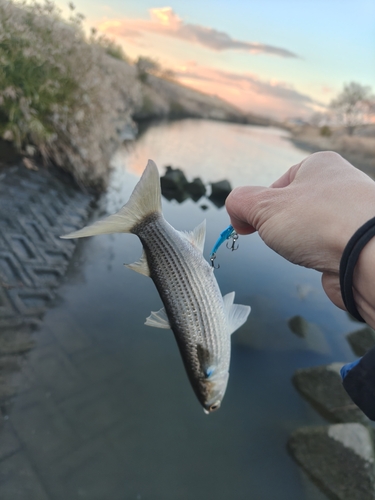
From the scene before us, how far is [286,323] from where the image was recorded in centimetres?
812

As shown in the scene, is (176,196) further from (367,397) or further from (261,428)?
(367,397)

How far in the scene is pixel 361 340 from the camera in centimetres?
812

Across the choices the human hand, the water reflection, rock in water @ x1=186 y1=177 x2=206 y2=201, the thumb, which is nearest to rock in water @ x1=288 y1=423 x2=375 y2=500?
the human hand

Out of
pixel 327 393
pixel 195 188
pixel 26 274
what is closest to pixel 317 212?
pixel 327 393

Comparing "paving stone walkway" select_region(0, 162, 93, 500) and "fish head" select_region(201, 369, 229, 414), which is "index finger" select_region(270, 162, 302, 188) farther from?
"paving stone walkway" select_region(0, 162, 93, 500)

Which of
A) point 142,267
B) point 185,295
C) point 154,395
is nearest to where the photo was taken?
point 185,295

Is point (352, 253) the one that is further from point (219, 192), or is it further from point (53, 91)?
point (219, 192)

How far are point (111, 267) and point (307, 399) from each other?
5090 millimetres

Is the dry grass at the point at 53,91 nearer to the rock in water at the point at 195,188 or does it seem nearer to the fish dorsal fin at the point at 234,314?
the rock in water at the point at 195,188

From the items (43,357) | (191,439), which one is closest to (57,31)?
(43,357)

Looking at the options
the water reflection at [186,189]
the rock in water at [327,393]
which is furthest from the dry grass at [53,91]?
the rock in water at [327,393]

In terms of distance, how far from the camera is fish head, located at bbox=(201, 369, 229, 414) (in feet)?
5.94

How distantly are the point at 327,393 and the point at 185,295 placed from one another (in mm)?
5448

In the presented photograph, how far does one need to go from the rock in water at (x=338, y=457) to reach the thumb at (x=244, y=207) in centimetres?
447
